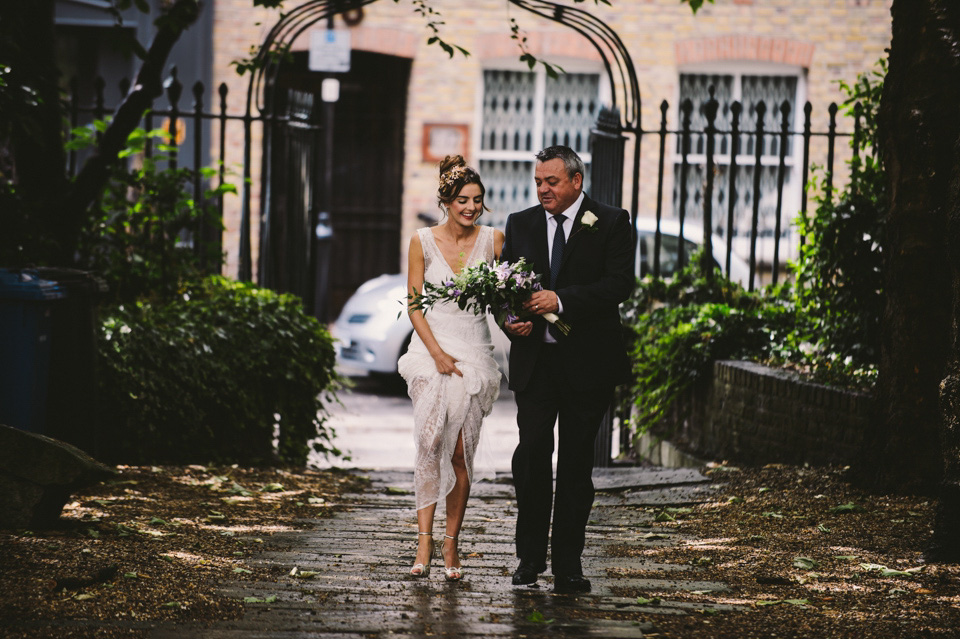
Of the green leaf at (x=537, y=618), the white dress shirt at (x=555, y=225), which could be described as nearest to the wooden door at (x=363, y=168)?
the white dress shirt at (x=555, y=225)

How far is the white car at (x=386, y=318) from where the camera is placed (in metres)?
12.0

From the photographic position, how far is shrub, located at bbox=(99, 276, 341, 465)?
7.23 metres

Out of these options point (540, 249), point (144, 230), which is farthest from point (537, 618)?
point (144, 230)

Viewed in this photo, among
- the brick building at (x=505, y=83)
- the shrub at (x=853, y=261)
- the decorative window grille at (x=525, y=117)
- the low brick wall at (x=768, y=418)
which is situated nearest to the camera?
the low brick wall at (x=768, y=418)

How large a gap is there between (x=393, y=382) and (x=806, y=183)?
19.0 ft

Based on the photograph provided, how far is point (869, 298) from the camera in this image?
24.7 feet

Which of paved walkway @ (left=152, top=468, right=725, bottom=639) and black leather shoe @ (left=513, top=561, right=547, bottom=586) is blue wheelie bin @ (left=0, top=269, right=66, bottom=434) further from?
black leather shoe @ (left=513, top=561, right=547, bottom=586)

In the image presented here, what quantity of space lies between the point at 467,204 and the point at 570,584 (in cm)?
165

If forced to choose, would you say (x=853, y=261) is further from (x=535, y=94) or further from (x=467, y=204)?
(x=535, y=94)

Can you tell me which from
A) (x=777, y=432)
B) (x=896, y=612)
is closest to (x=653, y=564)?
(x=896, y=612)

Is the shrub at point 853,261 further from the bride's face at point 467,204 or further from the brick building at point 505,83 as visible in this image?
the brick building at point 505,83

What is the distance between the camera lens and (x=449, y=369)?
5004 mm

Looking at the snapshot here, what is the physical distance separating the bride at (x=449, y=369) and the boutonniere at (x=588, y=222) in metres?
0.47

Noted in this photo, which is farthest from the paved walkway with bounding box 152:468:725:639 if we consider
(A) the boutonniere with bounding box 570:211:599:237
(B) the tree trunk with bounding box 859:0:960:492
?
(A) the boutonniere with bounding box 570:211:599:237
